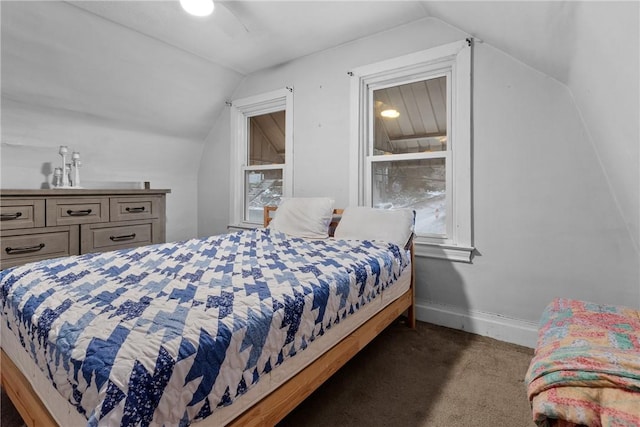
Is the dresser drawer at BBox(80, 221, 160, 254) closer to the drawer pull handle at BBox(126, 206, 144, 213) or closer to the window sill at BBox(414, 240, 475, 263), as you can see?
the drawer pull handle at BBox(126, 206, 144, 213)

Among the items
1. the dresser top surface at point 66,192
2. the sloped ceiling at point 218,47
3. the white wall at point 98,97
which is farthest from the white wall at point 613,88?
the dresser top surface at point 66,192

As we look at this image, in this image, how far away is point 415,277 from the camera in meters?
2.63

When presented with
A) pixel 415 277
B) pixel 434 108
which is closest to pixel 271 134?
pixel 434 108

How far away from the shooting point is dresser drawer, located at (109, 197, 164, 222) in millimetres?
2838

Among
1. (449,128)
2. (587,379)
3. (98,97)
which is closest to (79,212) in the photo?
(98,97)

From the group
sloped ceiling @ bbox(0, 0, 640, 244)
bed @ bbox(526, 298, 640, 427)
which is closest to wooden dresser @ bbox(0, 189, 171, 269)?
sloped ceiling @ bbox(0, 0, 640, 244)

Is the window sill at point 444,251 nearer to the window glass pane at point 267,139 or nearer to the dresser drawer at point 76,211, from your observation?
the window glass pane at point 267,139

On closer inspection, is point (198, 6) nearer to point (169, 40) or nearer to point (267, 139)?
point (169, 40)

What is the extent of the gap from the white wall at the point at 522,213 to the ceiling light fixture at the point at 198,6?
1306 millimetres

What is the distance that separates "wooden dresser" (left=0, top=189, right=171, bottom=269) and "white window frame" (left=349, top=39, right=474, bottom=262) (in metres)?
1.95

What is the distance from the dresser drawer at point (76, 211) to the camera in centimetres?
246

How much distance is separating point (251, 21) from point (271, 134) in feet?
4.18

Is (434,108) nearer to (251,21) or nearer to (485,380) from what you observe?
(251,21)

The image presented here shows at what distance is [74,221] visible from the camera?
2.57m
